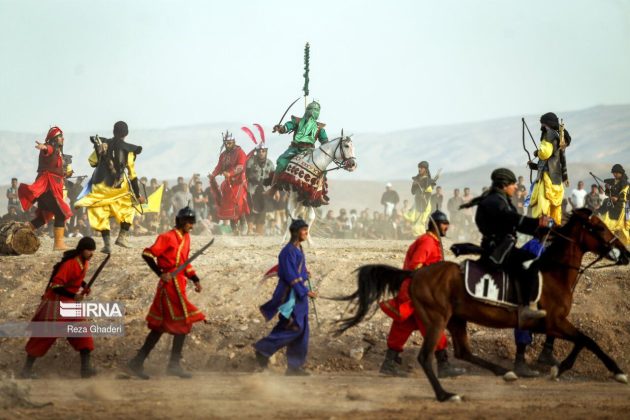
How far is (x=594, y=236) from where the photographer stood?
1216cm

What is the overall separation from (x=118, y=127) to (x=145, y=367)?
5.21 meters

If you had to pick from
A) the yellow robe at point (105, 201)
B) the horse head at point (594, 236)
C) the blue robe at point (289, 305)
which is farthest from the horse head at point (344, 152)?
the horse head at point (594, 236)

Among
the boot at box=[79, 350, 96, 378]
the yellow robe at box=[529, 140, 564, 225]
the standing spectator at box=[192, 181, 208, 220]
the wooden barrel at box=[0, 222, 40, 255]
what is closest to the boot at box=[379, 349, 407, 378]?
the boot at box=[79, 350, 96, 378]

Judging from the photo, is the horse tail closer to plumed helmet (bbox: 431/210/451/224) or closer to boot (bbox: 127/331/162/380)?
plumed helmet (bbox: 431/210/451/224)

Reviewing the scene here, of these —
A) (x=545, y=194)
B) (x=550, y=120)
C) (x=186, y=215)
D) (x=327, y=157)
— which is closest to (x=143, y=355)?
(x=186, y=215)

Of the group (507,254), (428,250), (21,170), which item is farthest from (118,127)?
(21,170)

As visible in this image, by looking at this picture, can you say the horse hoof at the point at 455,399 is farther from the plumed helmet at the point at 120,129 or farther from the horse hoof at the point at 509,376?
the plumed helmet at the point at 120,129

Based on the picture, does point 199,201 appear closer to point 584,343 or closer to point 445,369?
point 445,369

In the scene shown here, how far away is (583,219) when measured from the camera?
1220 cm

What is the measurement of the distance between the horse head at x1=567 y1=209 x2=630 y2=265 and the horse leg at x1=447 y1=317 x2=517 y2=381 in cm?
148

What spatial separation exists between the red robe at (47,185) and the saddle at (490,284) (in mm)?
9306

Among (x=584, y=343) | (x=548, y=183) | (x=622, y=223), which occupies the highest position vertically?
(x=548, y=183)

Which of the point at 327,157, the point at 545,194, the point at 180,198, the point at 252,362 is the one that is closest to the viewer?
the point at 252,362

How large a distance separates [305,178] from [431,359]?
362 inches
